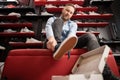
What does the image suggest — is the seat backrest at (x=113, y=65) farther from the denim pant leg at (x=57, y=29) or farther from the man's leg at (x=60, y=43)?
the denim pant leg at (x=57, y=29)

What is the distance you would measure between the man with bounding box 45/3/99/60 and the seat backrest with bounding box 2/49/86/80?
9cm

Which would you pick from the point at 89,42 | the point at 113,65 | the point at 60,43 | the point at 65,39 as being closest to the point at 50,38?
the point at 60,43

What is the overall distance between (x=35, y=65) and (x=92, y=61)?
0.52 m

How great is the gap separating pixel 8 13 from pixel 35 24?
674 millimetres

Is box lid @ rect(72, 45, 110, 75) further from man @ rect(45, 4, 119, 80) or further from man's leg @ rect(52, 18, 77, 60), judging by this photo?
man's leg @ rect(52, 18, 77, 60)

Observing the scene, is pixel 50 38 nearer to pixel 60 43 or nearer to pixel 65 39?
pixel 60 43

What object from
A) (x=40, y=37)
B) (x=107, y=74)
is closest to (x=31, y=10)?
(x=40, y=37)

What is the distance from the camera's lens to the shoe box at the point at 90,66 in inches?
59.1

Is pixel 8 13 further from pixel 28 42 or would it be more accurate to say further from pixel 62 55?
pixel 62 55

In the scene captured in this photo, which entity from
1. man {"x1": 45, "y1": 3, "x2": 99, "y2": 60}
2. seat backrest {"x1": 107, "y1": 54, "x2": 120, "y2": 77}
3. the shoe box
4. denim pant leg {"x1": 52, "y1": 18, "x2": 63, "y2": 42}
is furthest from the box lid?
denim pant leg {"x1": 52, "y1": 18, "x2": 63, "y2": 42}

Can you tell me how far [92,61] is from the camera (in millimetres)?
1827

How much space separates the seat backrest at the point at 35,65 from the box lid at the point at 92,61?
65mm

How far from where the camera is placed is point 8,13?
15.7 feet

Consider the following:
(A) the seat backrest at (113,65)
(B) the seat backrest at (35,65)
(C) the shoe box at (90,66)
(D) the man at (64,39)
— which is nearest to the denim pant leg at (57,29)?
(D) the man at (64,39)
